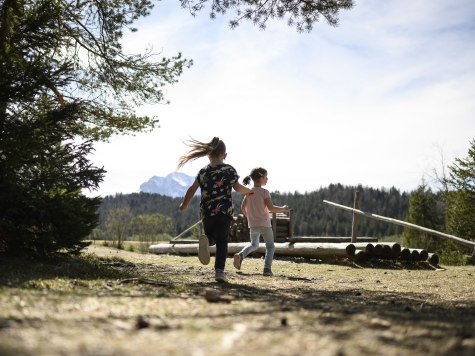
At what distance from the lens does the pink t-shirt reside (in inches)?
332

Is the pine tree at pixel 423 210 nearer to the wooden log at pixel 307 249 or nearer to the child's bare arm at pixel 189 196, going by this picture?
the wooden log at pixel 307 249

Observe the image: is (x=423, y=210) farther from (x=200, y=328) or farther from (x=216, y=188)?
(x=200, y=328)

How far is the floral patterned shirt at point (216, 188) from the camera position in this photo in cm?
642

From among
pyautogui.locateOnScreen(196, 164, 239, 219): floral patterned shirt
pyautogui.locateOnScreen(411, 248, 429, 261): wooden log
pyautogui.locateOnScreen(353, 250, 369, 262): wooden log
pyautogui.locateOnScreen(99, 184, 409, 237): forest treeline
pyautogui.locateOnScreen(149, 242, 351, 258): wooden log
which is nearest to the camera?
pyautogui.locateOnScreen(196, 164, 239, 219): floral patterned shirt

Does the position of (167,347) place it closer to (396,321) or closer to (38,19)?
(396,321)

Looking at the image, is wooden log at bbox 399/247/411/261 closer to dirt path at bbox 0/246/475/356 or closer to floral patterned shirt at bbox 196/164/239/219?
floral patterned shirt at bbox 196/164/239/219

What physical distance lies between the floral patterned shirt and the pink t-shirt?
6.29 feet

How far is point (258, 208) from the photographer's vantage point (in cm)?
844

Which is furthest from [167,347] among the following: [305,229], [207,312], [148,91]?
[305,229]

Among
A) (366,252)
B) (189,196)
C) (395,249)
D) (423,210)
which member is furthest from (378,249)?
(423,210)

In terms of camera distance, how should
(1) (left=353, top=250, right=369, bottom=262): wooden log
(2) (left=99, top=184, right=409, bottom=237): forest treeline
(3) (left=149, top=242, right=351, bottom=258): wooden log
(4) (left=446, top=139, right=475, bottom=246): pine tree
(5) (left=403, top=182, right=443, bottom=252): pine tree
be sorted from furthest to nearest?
(2) (left=99, top=184, right=409, bottom=237): forest treeline < (5) (left=403, top=182, right=443, bottom=252): pine tree < (4) (left=446, top=139, right=475, bottom=246): pine tree < (3) (left=149, top=242, right=351, bottom=258): wooden log < (1) (left=353, top=250, right=369, bottom=262): wooden log

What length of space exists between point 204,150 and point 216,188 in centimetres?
73

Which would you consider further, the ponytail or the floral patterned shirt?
the ponytail

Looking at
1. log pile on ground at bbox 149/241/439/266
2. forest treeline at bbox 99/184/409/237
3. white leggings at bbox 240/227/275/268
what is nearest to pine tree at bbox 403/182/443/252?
forest treeline at bbox 99/184/409/237
